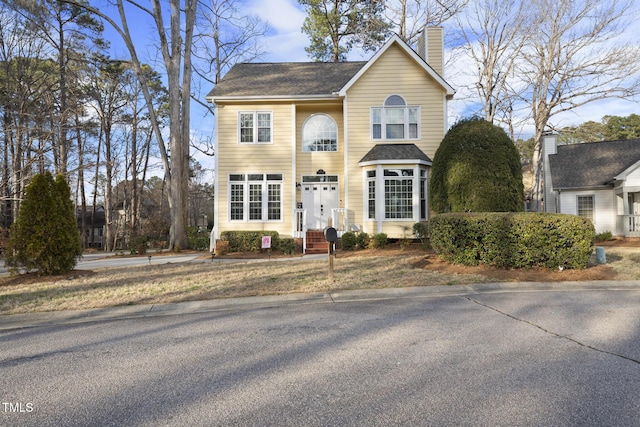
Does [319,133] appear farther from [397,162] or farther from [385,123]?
[397,162]

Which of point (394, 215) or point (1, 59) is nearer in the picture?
point (394, 215)

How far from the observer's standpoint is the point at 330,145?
58.6 ft

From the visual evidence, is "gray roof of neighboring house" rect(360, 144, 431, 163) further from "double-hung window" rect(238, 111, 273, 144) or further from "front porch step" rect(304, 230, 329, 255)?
"double-hung window" rect(238, 111, 273, 144)

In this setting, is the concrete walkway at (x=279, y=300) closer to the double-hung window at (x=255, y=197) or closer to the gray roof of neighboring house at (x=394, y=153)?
the gray roof of neighboring house at (x=394, y=153)

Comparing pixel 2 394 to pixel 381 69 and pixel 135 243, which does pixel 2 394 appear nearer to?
pixel 135 243

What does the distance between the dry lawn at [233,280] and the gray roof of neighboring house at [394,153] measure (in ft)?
18.5

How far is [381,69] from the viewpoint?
670 inches

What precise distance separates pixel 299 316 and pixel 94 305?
3821 mm

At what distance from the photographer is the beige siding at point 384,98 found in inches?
667

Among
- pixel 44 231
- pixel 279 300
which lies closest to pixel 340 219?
pixel 279 300

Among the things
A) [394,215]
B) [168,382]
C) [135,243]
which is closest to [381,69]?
[394,215]

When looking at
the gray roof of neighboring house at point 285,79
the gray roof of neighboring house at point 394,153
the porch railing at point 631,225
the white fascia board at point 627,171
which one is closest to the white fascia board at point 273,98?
the gray roof of neighboring house at point 285,79

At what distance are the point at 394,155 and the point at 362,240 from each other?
144 inches

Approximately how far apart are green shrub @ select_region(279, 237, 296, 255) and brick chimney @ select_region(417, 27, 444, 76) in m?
10.1
